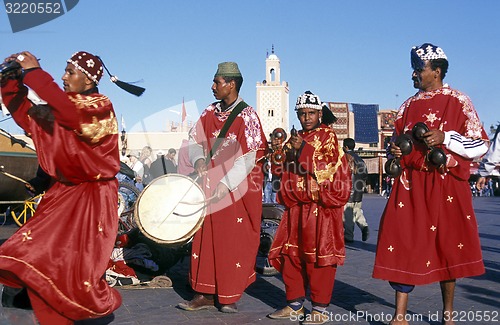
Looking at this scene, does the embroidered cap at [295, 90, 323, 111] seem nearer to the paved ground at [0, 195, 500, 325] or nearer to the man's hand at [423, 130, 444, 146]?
the man's hand at [423, 130, 444, 146]

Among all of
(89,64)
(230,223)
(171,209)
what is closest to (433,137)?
(230,223)

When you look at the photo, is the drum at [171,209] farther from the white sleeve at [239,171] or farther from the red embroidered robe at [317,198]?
the red embroidered robe at [317,198]

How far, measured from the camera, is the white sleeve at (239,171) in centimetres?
519

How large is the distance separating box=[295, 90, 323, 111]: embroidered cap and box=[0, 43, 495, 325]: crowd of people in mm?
11

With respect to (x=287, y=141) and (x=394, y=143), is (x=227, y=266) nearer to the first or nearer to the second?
(x=287, y=141)

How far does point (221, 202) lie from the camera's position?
5352mm

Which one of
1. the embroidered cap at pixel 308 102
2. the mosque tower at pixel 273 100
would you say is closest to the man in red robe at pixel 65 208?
the embroidered cap at pixel 308 102

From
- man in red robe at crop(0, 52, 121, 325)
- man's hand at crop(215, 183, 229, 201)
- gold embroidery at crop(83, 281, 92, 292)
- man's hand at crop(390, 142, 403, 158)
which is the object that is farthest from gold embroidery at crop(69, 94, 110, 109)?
man's hand at crop(390, 142, 403, 158)

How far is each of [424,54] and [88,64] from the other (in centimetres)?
244

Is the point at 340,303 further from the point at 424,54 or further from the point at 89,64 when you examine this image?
the point at 89,64

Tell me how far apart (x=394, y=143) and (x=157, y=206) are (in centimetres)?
203

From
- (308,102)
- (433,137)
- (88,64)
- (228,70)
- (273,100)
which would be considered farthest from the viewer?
(273,100)

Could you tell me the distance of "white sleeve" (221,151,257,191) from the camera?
519 centimetres

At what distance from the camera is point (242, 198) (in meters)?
5.38
